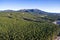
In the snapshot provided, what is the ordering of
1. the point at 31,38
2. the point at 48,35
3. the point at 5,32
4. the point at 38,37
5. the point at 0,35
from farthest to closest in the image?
the point at 48,35, the point at 38,37, the point at 31,38, the point at 5,32, the point at 0,35

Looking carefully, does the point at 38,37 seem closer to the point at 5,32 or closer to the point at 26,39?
the point at 26,39

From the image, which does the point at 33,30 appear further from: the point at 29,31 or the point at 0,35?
the point at 0,35

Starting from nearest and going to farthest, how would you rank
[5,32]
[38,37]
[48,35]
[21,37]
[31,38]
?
[5,32] < [21,37] < [31,38] < [38,37] < [48,35]

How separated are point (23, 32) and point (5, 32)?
872cm

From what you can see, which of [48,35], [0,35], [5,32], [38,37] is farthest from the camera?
[48,35]

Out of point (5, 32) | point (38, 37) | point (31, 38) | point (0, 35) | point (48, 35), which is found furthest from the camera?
point (48, 35)

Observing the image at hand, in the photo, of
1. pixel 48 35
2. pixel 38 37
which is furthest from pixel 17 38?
pixel 48 35

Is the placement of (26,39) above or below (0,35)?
below

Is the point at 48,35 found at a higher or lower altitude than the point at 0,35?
lower

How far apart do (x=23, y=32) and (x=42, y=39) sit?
396 inches

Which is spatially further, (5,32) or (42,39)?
(42,39)

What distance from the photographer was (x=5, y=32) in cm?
5000

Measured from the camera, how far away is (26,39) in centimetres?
5584

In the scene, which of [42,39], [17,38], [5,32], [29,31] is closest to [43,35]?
[42,39]
